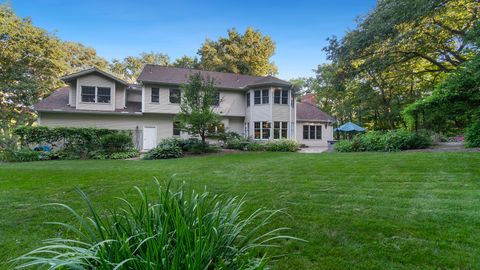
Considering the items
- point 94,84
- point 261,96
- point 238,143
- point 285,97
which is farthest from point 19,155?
point 285,97

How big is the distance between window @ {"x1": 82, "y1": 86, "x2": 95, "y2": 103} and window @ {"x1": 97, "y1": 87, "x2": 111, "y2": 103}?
37cm

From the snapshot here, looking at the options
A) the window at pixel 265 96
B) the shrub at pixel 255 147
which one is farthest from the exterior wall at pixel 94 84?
the window at pixel 265 96

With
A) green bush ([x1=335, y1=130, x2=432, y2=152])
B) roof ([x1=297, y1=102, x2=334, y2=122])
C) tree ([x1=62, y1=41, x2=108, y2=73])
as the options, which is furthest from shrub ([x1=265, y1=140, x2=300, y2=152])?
tree ([x1=62, y1=41, x2=108, y2=73])

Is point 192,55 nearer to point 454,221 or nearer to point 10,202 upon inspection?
point 10,202

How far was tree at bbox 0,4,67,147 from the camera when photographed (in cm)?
2106

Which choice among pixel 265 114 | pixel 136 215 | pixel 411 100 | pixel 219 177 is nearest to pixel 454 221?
pixel 136 215

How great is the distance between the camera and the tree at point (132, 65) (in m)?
34.9

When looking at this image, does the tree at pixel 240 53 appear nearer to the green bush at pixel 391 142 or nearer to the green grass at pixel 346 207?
the green bush at pixel 391 142

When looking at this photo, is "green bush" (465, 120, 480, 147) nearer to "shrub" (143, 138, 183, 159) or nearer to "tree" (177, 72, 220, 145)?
"tree" (177, 72, 220, 145)

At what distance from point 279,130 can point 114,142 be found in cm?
1134

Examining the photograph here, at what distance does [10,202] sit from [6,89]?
2344 cm

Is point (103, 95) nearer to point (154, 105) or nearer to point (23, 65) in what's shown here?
point (154, 105)

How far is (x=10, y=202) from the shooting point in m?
4.77

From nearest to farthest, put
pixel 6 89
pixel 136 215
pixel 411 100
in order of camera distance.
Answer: pixel 136 215 → pixel 6 89 → pixel 411 100
